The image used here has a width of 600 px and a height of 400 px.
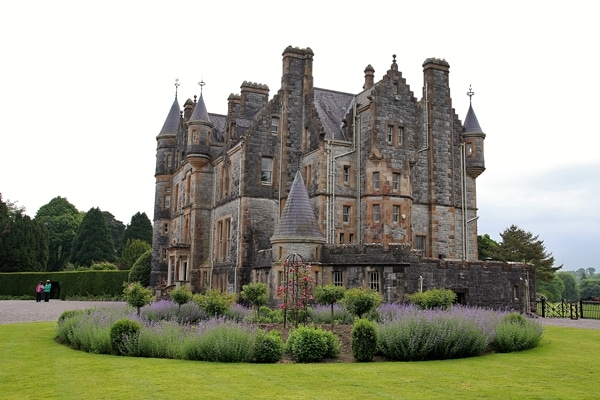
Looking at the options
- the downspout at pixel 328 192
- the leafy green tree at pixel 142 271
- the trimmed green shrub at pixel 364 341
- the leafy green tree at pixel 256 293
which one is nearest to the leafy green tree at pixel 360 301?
the trimmed green shrub at pixel 364 341

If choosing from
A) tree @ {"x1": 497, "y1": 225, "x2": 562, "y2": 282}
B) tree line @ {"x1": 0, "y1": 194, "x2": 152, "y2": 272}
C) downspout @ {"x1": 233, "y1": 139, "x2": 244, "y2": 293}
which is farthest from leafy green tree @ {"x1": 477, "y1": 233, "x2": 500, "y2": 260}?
tree line @ {"x1": 0, "y1": 194, "x2": 152, "y2": 272}

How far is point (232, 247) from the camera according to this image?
125ft

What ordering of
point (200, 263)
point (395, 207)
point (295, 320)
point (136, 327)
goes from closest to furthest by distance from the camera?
point (136, 327) < point (295, 320) < point (395, 207) < point (200, 263)

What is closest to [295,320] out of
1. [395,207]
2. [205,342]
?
[205,342]

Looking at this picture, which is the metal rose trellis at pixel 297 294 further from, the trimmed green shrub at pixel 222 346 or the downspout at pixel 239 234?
the downspout at pixel 239 234

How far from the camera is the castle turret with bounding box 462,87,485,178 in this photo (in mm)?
37969

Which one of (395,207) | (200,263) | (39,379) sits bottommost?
(39,379)

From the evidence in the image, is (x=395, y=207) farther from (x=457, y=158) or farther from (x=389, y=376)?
(x=389, y=376)

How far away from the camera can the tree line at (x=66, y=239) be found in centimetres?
6391

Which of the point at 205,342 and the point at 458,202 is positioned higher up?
the point at 458,202

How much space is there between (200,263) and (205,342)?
29081 mm

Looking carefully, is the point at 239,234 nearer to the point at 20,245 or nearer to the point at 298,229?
the point at 298,229

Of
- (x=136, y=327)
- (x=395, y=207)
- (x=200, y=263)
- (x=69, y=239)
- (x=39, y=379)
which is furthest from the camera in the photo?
(x=69, y=239)

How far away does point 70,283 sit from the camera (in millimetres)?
53188
